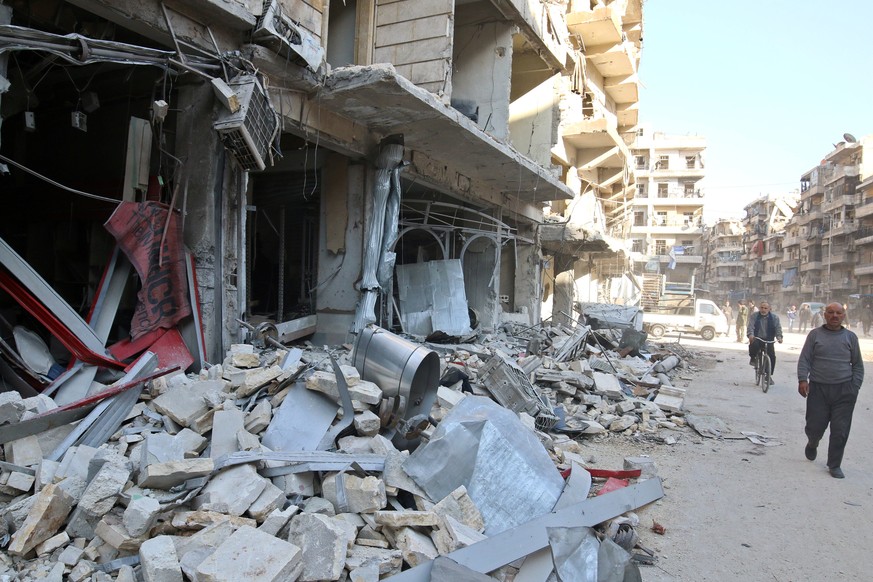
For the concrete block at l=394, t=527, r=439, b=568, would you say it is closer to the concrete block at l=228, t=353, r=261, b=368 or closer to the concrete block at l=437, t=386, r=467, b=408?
the concrete block at l=437, t=386, r=467, b=408

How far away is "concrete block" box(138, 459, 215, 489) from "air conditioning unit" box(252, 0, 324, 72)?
4451 millimetres

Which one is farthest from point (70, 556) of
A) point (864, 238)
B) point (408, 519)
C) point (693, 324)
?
point (864, 238)

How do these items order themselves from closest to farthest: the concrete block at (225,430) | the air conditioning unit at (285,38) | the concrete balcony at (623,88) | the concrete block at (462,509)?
1. the concrete block at (462,509)
2. the concrete block at (225,430)
3. the air conditioning unit at (285,38)
4. the concrete balcony at (623,88)

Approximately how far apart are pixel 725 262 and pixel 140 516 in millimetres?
86613

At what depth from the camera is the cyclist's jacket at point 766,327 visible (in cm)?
1041

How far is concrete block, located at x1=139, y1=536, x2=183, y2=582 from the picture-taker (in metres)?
2.45

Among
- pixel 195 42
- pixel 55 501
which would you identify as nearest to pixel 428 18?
pixel 195 42

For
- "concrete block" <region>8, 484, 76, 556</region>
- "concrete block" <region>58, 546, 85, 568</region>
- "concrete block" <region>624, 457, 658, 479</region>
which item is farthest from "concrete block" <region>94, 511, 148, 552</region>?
"concrete block" <region>624, 457, 658, 479</region>

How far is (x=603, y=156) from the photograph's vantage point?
22.3m

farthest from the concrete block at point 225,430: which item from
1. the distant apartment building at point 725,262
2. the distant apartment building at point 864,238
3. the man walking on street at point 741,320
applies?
the distant apartment building at point 725,262

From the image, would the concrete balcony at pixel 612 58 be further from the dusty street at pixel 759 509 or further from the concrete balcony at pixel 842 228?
the concrete balcony at pixel 842 228

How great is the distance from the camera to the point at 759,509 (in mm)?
4363

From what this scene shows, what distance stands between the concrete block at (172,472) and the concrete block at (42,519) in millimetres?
368

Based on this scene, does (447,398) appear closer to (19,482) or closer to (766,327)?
(19,482)
